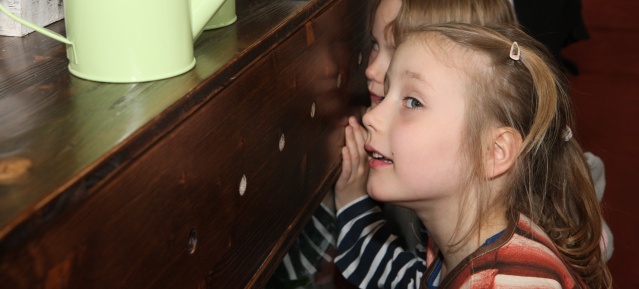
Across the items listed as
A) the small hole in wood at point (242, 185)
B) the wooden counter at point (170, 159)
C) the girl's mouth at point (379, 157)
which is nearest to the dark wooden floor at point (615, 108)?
the girl's mouth at point (379, 157)

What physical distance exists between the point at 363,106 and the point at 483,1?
0.28m

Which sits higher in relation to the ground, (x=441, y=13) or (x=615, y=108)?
(x=441, y=13)

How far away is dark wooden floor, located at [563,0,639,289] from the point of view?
1.91 meters

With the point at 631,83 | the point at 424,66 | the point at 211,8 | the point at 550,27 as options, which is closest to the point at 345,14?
the point at 424,66

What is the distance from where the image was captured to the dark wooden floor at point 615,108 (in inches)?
75.2

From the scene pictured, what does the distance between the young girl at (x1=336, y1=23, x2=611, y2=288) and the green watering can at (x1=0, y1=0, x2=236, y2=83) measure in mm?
401

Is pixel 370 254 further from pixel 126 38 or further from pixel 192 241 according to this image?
pixel 126 38

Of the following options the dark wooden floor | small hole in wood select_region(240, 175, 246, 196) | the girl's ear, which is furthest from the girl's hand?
the dark wooden floor

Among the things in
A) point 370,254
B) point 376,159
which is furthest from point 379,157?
point 370,254

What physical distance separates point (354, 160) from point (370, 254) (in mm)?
157

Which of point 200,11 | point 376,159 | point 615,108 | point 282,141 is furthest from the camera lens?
point 615,108

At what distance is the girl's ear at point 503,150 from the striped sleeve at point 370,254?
0.29 meters

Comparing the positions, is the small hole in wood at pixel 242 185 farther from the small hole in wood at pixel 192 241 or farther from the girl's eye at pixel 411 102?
the girl's eye at pixel 411 102

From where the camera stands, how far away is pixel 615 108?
2.51 m
